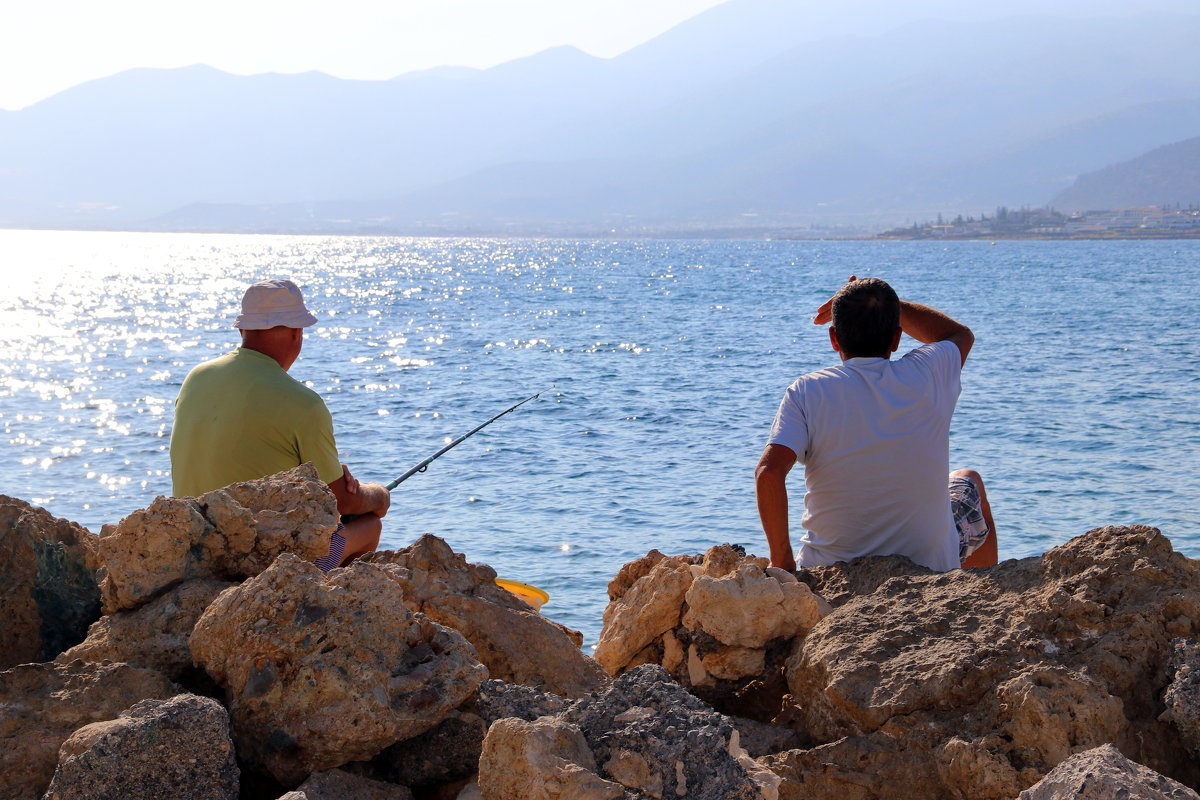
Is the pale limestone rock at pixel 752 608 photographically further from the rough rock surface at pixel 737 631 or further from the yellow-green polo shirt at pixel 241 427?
the yellow-green polo shirt at pixel 241 427

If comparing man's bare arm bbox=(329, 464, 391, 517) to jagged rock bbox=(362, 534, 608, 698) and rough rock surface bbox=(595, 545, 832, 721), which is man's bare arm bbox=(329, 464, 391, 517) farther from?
rough rock surface bbox=(595, 545, 832, 721)

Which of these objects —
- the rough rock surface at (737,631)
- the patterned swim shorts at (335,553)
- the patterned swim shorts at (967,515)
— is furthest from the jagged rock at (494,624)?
the patterned swim shorts at (967,515)

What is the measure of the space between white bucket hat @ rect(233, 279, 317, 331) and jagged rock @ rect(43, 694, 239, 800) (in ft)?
7.26

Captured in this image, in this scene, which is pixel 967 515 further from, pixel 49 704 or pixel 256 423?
pixel 49 704

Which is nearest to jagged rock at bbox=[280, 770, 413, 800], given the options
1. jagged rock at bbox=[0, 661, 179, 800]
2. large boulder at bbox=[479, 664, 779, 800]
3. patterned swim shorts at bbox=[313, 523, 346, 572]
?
large boulder at bbox=[479, 664, 779, 800]

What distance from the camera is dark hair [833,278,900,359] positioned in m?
3.58

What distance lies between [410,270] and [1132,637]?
221 feet

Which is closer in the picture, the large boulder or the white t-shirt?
the large boulder

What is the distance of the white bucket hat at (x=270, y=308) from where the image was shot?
398 cm

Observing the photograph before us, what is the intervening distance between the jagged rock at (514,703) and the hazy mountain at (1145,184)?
596ft

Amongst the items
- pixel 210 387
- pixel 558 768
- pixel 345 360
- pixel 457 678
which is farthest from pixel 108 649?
pixel 345 360

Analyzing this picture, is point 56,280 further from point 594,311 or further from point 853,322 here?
point 853,322

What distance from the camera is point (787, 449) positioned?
11.6ft

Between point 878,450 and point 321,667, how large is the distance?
79.9 inches
